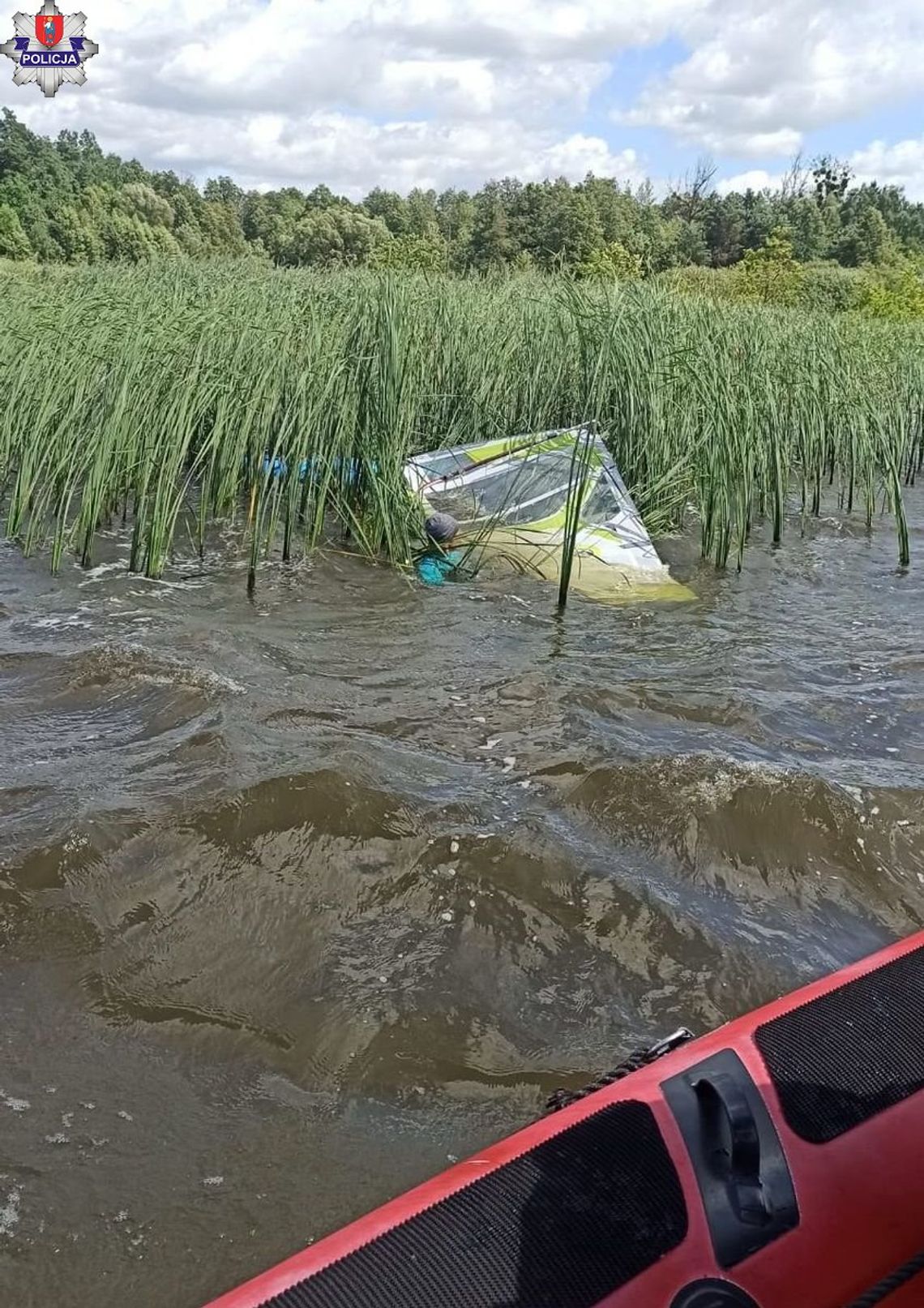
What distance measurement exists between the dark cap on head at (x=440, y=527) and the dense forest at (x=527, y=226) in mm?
10062

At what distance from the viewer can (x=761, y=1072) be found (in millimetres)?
1595

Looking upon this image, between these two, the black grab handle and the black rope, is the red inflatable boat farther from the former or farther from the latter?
the black rope

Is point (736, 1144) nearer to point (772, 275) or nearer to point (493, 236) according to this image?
point (772, 275)

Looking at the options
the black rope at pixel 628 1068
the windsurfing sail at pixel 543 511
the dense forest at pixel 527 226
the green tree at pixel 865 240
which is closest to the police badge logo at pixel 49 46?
the dense forest at pixel 527 226

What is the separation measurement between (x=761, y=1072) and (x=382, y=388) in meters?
4.71

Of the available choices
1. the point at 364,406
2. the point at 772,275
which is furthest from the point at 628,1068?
the point at 772,275

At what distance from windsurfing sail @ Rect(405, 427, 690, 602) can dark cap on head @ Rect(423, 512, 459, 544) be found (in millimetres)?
79

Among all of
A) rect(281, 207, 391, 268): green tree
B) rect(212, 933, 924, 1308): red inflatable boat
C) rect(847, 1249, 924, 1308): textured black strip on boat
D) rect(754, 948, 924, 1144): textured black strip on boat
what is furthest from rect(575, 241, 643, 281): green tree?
rect(281, 207, 391, 268): green tree

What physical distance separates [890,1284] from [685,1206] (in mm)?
251

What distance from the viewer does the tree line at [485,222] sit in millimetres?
31750

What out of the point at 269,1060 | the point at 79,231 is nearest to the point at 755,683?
the point at 269,1060

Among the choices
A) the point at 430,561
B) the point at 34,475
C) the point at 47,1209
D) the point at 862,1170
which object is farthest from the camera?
the point at 430,561

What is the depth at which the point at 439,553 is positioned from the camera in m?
5.97

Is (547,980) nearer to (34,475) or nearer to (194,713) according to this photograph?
(194,713)
